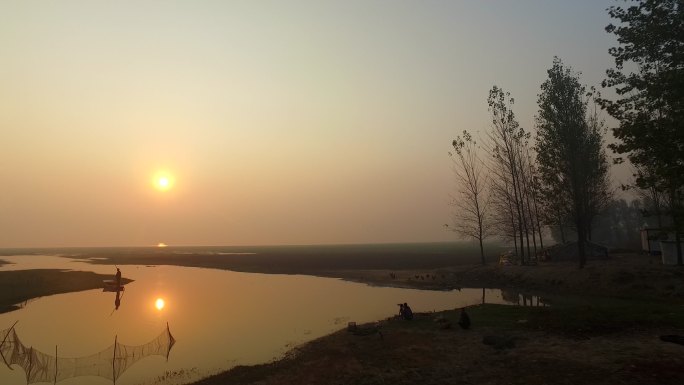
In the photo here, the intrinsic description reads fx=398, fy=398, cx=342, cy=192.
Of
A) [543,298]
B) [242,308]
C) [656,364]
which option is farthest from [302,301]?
[656,364]

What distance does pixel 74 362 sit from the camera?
20797 mm

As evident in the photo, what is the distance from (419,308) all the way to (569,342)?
16.7m

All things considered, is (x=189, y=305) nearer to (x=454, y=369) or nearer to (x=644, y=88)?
(x=454, y=369)

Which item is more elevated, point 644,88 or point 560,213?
point 644,88

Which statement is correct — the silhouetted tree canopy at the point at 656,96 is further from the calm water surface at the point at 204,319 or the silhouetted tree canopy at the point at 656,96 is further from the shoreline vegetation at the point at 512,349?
the calm water surface at the point at 204,319

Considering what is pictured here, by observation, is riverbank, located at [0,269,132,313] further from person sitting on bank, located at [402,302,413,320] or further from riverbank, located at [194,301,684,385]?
person sitting on bank, located at [402,302,413,320]

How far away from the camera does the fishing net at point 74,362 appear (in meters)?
19.5

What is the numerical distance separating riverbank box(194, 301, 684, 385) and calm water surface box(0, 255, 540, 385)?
3.54 metres

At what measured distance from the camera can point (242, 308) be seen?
1452 inches

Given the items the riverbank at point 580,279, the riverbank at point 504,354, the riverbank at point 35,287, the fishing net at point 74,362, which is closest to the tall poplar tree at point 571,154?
the riverbank at point 580,279

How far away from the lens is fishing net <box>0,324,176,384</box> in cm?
1950

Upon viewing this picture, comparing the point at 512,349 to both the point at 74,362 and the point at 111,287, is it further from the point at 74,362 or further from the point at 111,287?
the point at 111,287

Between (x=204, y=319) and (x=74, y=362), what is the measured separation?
12.0 m

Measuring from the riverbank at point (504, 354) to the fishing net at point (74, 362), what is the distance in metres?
6.18
